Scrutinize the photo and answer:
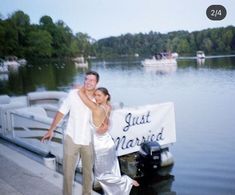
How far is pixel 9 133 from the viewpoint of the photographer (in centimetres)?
489

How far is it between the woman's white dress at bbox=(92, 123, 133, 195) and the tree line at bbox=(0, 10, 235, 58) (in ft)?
18.7

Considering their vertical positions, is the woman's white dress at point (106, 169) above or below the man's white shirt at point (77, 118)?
below

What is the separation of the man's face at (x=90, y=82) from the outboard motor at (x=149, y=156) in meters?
1.89

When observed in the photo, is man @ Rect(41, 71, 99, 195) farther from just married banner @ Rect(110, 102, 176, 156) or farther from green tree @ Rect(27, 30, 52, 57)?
green tree @ Rect(27, 30, 52, 57)

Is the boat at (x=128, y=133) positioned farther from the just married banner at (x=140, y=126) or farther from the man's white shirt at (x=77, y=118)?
the man's white shirt at (x=77, y=118)

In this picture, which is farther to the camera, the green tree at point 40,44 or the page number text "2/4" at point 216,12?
the green tree at point 40,44

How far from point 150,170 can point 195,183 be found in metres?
0.58

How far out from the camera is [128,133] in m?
4.23

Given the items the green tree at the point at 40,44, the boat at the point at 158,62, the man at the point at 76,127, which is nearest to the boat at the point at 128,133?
the man at the point at 76,127

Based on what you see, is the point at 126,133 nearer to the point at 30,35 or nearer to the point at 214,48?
the point at 30,35

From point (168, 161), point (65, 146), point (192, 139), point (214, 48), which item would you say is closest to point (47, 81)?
point (214, 48)

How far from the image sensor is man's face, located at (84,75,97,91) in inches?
96.7

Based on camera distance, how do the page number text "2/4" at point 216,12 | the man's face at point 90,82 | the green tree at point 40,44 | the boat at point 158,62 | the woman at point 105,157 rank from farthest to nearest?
the boat at point 158,62
the green tree at point 40,44
the page number text "2/4" at point 216,12
the woman at point 105,157
the man's face at point 90,82

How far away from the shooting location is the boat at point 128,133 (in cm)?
411
